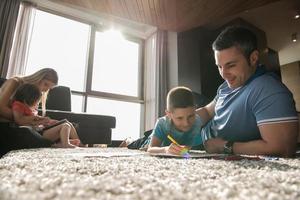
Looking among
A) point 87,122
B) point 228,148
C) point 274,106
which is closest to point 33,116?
point 87,122

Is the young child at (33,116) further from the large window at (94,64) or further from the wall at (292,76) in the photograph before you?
the wall at (292,76)

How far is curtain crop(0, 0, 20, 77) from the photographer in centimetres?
282

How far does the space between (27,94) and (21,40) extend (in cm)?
182

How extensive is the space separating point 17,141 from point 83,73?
252cm

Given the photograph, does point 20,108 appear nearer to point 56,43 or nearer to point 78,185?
point 78,185

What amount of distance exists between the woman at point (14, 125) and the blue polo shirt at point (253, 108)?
44.0 inches

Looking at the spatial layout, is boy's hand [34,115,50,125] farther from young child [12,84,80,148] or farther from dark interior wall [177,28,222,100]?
dark interior wall [177,28,222,100]

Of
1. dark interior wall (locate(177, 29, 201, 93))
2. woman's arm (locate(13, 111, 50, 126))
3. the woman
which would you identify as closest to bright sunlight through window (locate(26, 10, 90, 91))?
dark interior wall (locate(177, 29, 201, 93))

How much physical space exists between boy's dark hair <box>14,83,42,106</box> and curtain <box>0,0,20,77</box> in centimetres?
148

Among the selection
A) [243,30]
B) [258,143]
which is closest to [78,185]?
[258,143]

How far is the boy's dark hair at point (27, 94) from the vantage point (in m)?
1.63

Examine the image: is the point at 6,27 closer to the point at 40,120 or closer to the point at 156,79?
the point at 40,120

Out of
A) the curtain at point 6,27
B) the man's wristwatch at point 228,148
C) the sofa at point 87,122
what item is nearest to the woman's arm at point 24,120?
the sofa at point 87,122

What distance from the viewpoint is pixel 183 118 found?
3.76 feet
